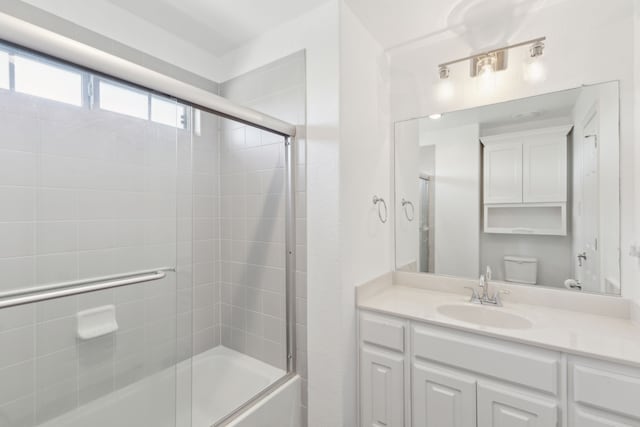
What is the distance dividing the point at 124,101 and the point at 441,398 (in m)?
1.96

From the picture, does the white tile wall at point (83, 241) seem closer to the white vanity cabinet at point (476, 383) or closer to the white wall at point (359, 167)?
the white wall at point (359, 167)

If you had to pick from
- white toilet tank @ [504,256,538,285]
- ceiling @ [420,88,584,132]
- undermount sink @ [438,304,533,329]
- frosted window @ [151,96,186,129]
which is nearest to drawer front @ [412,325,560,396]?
undermount sink @ [438,304,533,329]

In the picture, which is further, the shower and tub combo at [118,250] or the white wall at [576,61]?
the white wall at [576,61]

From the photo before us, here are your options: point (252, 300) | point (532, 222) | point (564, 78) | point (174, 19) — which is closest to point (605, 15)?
point (564, 78)

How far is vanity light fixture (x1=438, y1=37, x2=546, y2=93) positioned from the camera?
4.94 ft

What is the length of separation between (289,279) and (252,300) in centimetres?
41

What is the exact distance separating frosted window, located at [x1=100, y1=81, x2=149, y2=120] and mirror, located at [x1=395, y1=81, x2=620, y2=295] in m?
1.51

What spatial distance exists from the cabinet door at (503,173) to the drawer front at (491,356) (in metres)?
0.85

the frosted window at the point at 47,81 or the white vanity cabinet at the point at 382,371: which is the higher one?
the frosted window at the point at 47,81

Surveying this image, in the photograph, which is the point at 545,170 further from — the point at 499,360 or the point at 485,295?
the point at 499,360

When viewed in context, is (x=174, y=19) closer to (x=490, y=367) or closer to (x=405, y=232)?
(x=405, y=232)

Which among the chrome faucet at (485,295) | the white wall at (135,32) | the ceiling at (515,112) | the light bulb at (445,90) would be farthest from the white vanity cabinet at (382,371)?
the white wall at (135,32)

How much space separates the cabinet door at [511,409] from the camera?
1081 mm

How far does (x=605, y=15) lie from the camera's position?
1.38m
